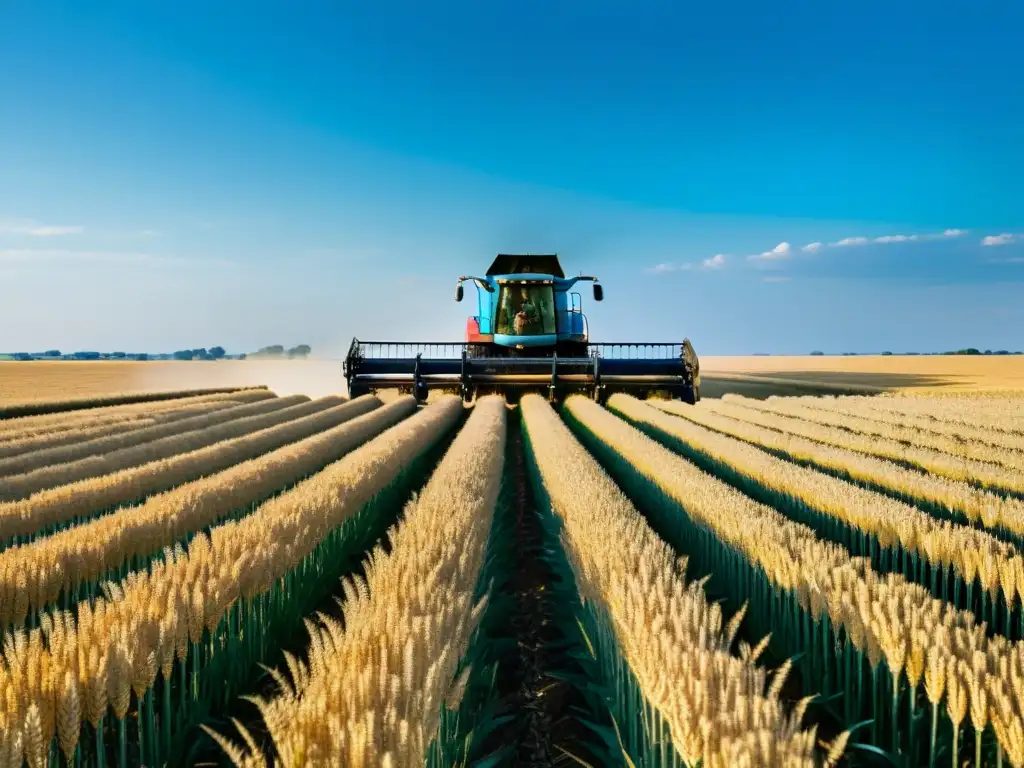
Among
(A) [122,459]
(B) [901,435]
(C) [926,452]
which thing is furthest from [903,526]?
(A) [122,459]

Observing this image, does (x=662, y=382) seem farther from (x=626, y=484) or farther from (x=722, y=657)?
(x=722, y=657)

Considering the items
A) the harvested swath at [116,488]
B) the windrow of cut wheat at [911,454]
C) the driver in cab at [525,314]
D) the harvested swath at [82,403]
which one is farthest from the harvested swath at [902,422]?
the harvested swath at [82,403]

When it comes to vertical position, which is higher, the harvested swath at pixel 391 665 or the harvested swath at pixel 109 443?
the harvested swath at pixel 391 665

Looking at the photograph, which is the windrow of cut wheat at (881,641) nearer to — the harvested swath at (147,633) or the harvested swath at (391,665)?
the harvested swath at (391,665)

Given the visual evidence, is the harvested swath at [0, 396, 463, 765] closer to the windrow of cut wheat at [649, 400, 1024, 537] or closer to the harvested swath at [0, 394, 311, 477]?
the windrow of cut wheat at [649, 400, 1024, 537]

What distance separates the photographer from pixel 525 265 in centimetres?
2120

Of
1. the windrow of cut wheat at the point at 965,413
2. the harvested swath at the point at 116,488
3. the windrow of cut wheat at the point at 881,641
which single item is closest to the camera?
the windrow of cut wheat at the point at 881,641

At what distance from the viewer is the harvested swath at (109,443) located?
1016cm

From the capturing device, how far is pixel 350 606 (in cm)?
332

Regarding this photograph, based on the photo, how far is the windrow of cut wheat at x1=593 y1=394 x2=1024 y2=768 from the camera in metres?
2.65

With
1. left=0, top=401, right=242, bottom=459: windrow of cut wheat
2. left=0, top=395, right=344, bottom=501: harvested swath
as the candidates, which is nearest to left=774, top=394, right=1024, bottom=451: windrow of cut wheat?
left=0, top=395, right=344, bottom=501: harvested swath

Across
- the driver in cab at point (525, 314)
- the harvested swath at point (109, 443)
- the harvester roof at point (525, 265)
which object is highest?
the harvester roof at point (525, 265)

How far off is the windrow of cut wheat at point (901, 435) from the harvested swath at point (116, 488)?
10.0m

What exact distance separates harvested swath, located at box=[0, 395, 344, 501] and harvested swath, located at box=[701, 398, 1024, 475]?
35.7 ft
